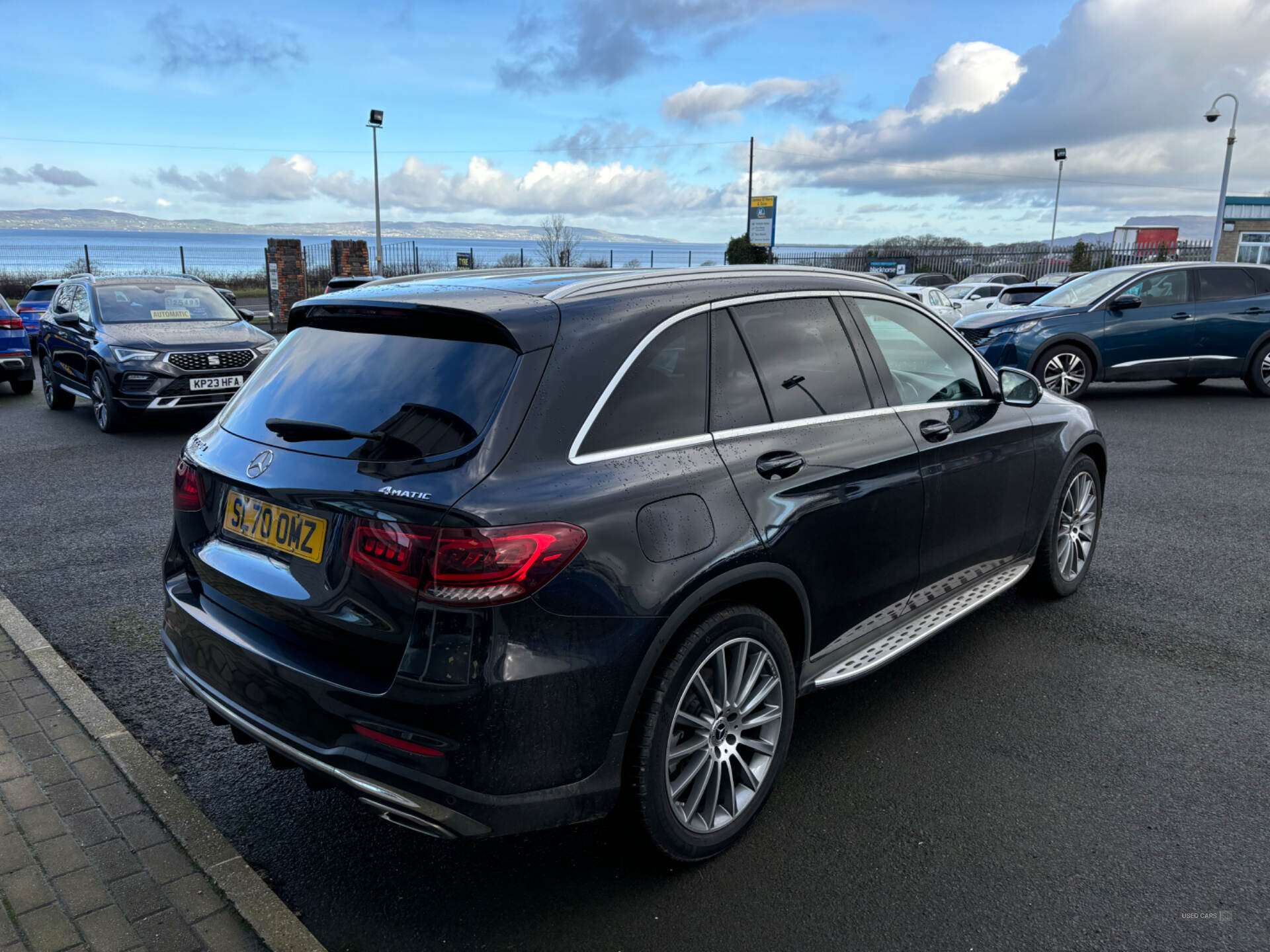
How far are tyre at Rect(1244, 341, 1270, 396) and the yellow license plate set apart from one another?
45.4ft

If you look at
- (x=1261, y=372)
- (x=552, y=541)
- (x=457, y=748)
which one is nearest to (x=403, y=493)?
(x=552, y=541)

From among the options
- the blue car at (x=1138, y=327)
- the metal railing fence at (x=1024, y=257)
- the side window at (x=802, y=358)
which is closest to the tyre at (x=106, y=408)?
the side window at (x=802, y=358)

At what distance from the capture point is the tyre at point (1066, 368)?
11570 millimetres

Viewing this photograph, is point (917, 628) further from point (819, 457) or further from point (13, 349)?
point (13, 349)

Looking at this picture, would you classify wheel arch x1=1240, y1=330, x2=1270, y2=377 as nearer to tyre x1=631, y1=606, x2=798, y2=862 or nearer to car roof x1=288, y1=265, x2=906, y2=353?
car roof x1=288, y1=265, x2=906, y2=353

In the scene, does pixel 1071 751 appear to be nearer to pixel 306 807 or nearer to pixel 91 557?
pixel 306 807

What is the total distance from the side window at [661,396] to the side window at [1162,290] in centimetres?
1094

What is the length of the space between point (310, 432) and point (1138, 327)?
11932 millimetres

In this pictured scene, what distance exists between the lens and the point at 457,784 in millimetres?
2229

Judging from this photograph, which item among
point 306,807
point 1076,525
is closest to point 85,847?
point 306,807

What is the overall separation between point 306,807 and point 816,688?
182 cm

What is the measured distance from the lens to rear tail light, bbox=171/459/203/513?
2902 mm

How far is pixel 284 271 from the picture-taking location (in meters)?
24.7

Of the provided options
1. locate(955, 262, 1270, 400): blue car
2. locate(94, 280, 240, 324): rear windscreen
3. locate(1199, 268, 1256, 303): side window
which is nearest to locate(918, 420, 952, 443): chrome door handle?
locate(955, 262, 1270, 400): blue car
